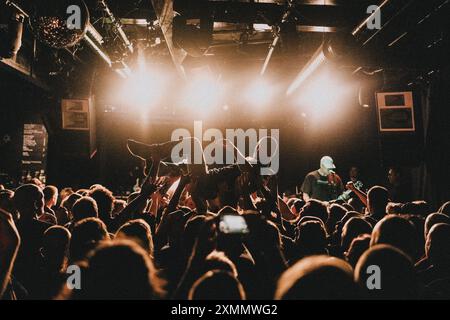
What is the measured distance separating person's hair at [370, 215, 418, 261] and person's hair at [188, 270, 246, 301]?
1.23m

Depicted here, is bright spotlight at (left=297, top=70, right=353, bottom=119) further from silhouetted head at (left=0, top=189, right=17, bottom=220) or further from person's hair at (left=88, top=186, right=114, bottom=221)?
silhouetted head at (left=0, top=189, right=17, bottom=220)

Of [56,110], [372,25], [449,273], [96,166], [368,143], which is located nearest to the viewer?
[449,273]

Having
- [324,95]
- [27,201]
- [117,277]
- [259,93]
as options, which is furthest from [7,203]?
[324,95]

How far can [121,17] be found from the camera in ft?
16.1

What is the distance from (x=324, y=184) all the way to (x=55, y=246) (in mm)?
5406

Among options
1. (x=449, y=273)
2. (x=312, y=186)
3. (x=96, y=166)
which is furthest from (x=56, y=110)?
(x=449, y=273)

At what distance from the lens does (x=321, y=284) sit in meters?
1.13

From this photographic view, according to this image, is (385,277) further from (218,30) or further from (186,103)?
(186,103)

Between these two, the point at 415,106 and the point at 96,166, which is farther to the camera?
the point at 96,166

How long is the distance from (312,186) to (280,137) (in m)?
4.47

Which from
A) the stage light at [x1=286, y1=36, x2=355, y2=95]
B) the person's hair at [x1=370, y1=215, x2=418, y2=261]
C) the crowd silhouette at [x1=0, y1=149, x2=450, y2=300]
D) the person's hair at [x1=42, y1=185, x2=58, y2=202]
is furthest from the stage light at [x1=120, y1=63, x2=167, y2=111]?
the person's hair at [x1=370, y1=215, x2=418, y2=261]

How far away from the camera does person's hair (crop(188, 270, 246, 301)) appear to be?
1133mm

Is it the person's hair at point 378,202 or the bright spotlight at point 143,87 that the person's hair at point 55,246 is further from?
the bright spotlight at point 143,87
